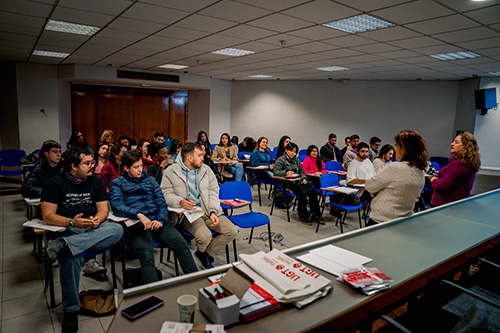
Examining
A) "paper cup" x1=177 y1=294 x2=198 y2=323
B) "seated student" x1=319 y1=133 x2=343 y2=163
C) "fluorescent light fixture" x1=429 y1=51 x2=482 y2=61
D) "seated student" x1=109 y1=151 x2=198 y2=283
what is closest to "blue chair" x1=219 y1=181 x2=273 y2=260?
"seated student" x1=109 y1=151 x2=198 y2=283

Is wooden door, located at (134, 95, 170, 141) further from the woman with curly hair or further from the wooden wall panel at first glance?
A: the woman with curly hair

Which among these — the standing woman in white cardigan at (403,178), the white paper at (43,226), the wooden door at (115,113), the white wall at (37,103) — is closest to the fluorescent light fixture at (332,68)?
the standing woman in white cardigan at (403,178)

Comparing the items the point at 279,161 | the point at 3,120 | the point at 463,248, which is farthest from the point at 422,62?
the point at 3,120

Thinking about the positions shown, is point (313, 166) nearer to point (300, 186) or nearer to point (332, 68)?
point (300, 186)

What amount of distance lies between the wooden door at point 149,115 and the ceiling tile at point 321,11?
8998 mm

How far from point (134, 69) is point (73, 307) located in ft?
27.9

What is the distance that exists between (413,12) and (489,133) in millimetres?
6633

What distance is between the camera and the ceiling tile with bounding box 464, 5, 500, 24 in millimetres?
3454

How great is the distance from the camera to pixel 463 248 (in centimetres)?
Result: 210

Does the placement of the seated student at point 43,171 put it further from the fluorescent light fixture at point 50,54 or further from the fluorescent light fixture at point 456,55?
the fluorescent light fixture at point 456,55

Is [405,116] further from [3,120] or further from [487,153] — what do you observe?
[3,120]

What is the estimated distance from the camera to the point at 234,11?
388 centimetres

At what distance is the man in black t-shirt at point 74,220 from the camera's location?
2598 millimetres

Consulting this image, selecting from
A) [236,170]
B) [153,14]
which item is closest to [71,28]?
[153,14]
